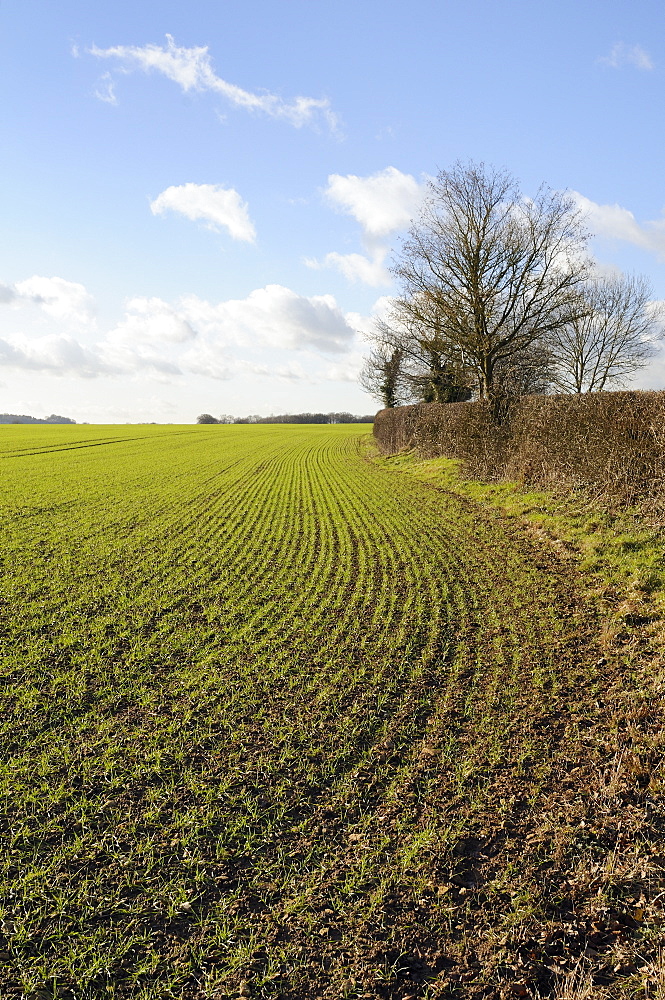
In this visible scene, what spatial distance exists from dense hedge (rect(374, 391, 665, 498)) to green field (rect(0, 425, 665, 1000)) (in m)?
3.11

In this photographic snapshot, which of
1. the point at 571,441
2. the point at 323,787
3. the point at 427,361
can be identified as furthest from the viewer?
the point at 427,361

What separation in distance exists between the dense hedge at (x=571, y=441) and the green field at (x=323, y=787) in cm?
311

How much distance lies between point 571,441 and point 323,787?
10649mm

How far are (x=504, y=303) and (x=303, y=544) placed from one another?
18.0 m

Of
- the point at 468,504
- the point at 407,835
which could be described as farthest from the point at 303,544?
the point at 407,835

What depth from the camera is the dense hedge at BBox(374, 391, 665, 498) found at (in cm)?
1004

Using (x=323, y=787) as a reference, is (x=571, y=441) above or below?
above

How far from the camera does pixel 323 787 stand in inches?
155

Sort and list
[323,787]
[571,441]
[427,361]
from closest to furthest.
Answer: [323,787]
[571,441]
[427,361]

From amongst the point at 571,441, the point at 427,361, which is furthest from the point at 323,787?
the point at 427,361

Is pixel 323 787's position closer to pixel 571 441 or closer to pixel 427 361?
pixel 571 441

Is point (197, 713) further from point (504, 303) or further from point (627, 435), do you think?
point (504, 303)

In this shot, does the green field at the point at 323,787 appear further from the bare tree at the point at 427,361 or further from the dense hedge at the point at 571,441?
the bare tree at the point at 427,361

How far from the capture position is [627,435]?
10461 millimetres
